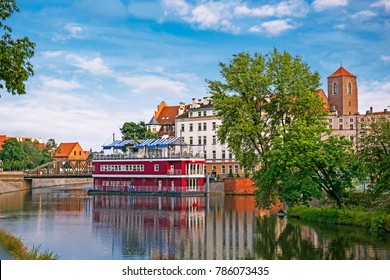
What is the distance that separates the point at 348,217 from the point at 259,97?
13262 mm

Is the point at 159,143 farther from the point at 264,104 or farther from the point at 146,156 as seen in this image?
the point at 264,104

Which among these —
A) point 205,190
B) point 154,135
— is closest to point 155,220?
point 205,190

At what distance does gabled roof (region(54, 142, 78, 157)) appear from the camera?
477 feet

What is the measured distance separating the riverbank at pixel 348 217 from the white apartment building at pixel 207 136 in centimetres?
4464

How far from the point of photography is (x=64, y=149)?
147500 mm

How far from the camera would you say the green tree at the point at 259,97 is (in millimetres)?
42125

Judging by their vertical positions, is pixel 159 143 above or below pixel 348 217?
above

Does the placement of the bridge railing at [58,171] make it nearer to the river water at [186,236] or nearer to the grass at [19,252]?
the river water at [186,236]

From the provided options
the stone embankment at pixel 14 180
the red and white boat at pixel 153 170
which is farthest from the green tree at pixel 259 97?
the stone embankment at pixel 14 180

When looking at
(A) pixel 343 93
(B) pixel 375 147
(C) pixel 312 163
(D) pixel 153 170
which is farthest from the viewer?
(A) pixel 343 93

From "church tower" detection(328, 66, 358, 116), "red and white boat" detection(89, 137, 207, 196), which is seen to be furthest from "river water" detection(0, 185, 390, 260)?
"church tower" detection(328, 66, 358, 116)

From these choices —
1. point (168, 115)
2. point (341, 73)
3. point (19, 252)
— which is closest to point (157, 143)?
point (168, 115)

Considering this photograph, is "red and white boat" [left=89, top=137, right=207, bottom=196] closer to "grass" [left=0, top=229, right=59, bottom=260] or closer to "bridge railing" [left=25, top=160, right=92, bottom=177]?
"bridge railing" [left=25, top=160, right=92, bottom=177]
